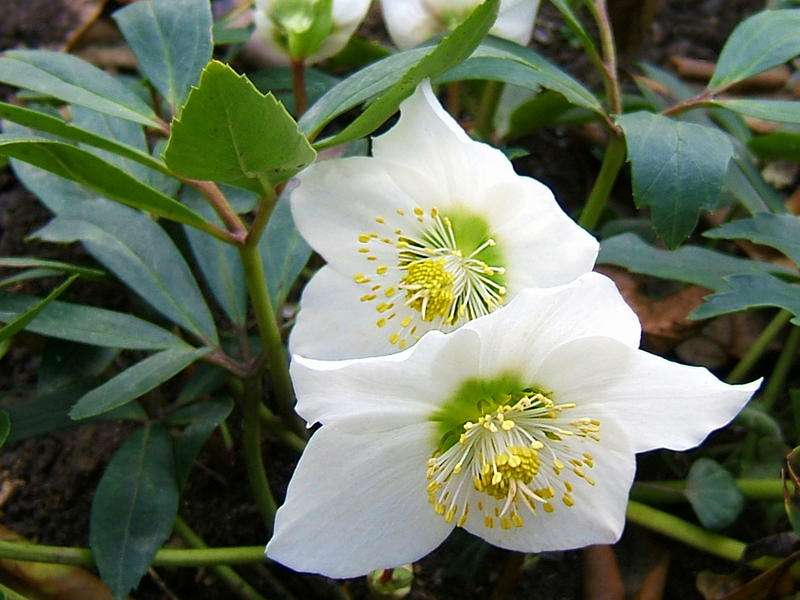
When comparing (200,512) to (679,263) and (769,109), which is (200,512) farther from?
(769,109)

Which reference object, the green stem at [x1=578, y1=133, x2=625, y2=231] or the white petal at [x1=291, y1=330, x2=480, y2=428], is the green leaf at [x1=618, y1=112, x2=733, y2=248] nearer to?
the green stem at [x1=578, y1=133, x2=625, y2=231]

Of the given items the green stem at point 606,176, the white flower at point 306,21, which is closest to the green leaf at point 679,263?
the green stem at point 606,176

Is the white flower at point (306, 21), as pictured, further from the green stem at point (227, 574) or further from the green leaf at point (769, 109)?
the green stem at point (227, 574)

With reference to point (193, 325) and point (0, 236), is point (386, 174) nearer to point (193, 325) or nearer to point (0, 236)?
point (193, 325)

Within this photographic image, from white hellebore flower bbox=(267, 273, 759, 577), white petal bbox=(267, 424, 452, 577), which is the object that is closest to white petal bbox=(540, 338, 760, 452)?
white hellebore flower bbox=(267, 273, 759, 577)

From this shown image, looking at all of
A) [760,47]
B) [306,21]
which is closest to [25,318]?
[306,21]

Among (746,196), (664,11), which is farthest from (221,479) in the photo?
(664,11)
